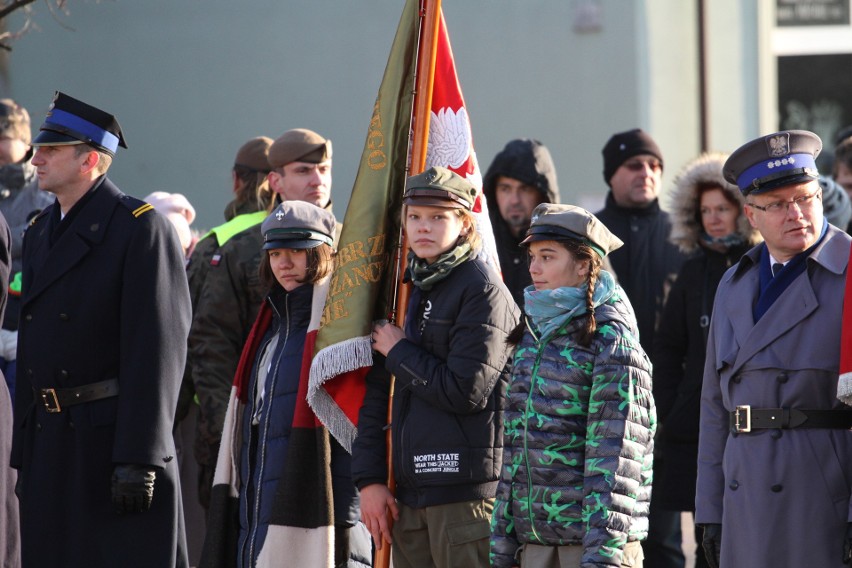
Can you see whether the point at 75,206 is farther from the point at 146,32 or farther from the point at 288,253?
the point at 146,32

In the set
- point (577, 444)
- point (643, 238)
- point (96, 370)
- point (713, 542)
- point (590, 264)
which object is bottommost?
point (713, 542)

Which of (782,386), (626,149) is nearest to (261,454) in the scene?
(782,386)

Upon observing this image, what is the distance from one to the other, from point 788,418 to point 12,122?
17.1ft

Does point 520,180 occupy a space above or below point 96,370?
above

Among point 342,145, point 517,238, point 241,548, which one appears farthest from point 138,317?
point 342,145

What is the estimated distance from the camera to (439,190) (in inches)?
202

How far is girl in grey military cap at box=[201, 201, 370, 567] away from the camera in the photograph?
5.52 meters

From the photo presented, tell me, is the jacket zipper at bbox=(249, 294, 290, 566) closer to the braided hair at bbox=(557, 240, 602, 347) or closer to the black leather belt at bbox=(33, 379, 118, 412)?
the black leather belt at bbox=(33, 379, 118, 412)

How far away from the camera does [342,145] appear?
1514 centimetres

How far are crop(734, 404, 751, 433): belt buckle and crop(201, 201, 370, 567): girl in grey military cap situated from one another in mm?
1630

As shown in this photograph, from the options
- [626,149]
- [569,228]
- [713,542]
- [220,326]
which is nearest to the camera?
[569,228]

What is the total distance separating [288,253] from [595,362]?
5.30 ft

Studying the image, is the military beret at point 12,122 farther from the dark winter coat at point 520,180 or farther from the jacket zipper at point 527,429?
the jacket zipper at point 527,429

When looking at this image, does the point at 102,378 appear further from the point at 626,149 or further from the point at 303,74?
the point at 303,74
